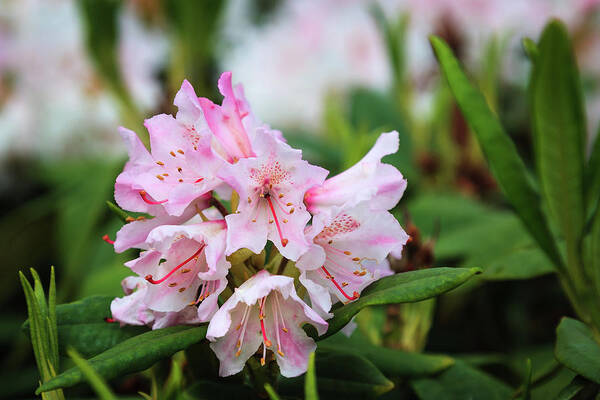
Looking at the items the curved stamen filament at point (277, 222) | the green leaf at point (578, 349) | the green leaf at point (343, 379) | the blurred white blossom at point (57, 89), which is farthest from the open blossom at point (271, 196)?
the blurred white blossom at point (57, 89)

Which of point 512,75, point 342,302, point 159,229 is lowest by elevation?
point 512,75

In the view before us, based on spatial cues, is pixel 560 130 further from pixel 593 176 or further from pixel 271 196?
pixel 271 196

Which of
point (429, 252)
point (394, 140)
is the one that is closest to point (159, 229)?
point (394, 140)

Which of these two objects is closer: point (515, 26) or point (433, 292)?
point (433, 292)

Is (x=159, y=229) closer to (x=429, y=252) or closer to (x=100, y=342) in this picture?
(x=100, y=342)

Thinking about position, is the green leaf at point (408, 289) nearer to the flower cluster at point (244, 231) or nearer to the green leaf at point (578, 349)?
the flower cluster at point (244, 231)

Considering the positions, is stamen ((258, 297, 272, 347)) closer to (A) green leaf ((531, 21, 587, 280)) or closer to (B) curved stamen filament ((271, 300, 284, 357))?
(B) curved stamen filament ((271, 300, 284, 357))

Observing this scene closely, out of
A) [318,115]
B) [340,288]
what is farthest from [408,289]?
[318,115]
